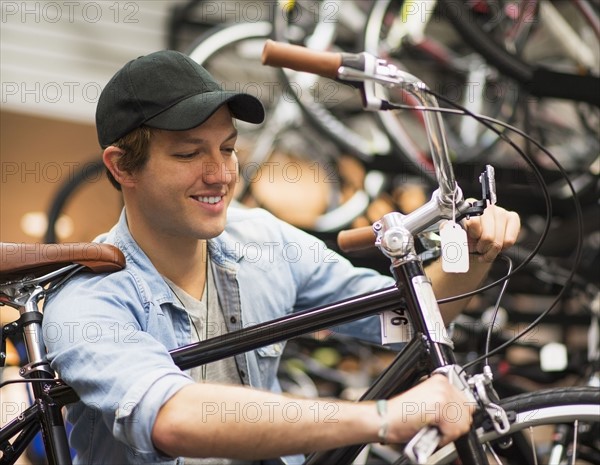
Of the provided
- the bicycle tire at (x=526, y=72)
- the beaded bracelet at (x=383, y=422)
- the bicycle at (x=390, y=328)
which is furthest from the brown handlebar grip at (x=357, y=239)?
the bicycle tire at (x=526, y=72)

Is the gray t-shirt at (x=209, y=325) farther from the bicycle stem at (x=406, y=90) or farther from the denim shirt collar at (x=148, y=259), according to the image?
the bicycle stem at (x=406, y=90)

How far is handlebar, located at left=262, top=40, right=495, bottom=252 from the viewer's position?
1274 mm

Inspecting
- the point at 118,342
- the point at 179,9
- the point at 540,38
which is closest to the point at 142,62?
the point at 118,342

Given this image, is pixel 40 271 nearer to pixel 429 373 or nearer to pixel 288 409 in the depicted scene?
pixel 288 409

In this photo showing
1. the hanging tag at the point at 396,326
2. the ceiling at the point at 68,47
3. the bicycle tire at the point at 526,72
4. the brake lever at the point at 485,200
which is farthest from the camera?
the ceiling at the point at 68,47

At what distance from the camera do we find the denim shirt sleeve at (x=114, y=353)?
127cm

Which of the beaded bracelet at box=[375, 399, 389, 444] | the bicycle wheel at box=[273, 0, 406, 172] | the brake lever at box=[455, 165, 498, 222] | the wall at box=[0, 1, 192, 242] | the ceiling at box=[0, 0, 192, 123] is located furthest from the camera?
the ceiling at box=[0, 0, 192, 123]

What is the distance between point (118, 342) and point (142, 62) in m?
0.52

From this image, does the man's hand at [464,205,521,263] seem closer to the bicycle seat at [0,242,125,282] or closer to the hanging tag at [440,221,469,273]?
the hanging tag at [440,221,469,273]

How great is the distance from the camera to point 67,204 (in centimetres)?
380

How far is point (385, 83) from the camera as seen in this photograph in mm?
1281

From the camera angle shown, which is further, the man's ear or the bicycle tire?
the bicycle tire

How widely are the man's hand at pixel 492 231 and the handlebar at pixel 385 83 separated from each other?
77mm

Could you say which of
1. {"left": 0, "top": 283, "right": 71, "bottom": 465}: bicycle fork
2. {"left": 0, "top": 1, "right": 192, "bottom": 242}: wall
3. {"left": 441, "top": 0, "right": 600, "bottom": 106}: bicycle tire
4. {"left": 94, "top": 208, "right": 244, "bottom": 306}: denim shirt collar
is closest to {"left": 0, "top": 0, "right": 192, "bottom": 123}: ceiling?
{"left": 0, "top": 1, "right": 192, "bottom": 242}: wall
